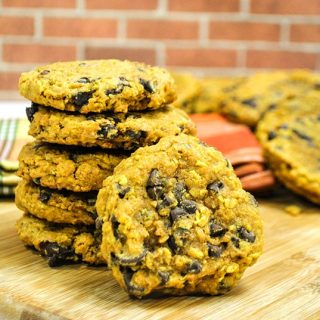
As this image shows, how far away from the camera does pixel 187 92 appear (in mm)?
2455

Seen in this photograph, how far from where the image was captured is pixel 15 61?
300 cm

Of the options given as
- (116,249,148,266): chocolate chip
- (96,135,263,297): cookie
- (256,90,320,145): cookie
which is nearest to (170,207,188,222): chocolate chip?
(96,135,263,297): cookie

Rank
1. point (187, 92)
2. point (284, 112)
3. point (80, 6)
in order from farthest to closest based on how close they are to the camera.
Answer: point (80, 6)
point (187, 92)
point (284, 112)

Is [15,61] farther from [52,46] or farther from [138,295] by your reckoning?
[138,295]

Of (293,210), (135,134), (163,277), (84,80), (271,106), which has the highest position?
(84,80)

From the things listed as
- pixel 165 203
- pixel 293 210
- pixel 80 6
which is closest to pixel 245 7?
pixel 80 6

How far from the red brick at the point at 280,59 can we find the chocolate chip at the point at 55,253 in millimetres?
1712

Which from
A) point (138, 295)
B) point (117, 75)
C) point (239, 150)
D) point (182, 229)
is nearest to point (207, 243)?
point (182, 229)

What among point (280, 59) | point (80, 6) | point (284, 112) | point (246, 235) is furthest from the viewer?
point (280, 59)

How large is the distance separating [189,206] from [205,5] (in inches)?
68.3

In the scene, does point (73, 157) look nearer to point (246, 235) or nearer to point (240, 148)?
point (246, 235)

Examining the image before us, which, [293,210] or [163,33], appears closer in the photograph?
[293,210]

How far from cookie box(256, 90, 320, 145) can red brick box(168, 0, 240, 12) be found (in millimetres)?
735

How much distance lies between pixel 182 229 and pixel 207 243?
0.19 feet
